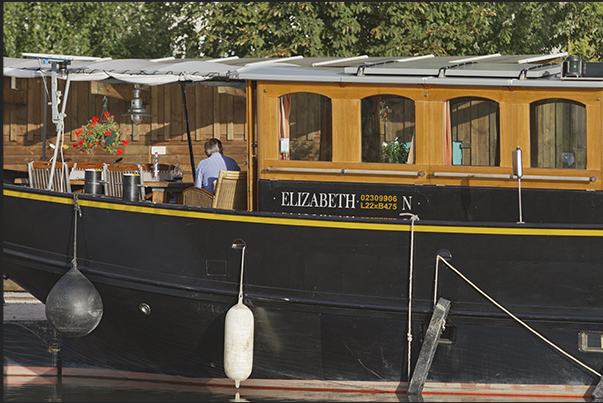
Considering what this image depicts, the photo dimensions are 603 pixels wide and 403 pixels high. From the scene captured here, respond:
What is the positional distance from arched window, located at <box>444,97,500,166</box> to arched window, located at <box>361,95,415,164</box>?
0.35 meters

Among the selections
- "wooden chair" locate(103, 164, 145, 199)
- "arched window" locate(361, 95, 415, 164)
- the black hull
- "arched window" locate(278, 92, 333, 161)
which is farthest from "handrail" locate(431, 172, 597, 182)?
"wooden chair" locate(103, 164, 145, 199)

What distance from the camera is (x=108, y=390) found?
7211 mm

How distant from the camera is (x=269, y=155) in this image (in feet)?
22.7

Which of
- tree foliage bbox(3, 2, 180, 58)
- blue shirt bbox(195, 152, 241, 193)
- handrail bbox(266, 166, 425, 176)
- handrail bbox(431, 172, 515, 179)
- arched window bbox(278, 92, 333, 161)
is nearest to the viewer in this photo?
handrail bbox(431, 172, 515, 179)

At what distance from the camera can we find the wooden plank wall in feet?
35.3

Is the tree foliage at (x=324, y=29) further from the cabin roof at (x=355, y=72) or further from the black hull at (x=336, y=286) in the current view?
the black hull at (x=336, y=286)

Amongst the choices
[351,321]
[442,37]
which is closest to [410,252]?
[351,321]

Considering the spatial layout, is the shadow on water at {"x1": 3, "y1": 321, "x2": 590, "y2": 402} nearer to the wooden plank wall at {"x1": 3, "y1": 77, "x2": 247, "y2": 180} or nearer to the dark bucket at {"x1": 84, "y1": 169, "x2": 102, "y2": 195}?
the dark bucket at {"x1": 84, "y1": 169, "x2": 102, "y2": 195}

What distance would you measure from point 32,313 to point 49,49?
647 centimetres

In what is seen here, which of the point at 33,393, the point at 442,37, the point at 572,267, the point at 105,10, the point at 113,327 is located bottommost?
the point at 33,393

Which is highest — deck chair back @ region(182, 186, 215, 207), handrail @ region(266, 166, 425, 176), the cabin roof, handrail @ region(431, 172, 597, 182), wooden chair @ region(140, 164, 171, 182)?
the cabin roof

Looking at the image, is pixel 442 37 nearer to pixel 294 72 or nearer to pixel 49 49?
pixel 294 72

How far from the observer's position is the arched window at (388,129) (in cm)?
671

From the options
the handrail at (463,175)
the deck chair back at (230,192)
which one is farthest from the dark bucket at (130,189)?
the handrail at (463,175)
